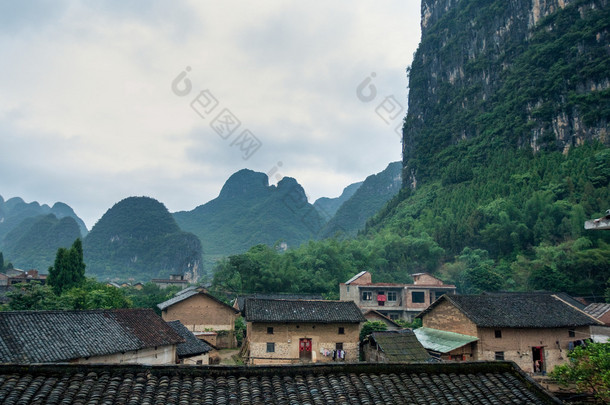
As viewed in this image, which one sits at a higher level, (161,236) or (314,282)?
(161,236)

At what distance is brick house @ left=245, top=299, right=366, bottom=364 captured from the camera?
896 inches

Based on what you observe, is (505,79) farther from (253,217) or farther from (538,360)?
(253,217)

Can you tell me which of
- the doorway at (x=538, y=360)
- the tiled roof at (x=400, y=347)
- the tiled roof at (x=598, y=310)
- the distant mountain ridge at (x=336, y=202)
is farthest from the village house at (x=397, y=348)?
the distant mountain ridge at (x=336, y=202)

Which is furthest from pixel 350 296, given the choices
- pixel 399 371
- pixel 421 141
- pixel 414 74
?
pixel 414 74

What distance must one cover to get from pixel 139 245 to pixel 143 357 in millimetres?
112804

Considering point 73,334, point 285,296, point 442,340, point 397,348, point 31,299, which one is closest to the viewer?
point 73,334

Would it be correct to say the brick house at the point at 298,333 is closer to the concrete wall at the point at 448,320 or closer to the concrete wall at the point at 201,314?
the concrete wall at the point at 448,320

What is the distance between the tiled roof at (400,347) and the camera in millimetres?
18703

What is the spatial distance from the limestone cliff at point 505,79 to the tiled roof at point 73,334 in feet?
190

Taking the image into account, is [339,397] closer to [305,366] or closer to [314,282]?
[305,366]

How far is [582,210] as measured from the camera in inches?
1581

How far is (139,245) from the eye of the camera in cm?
12069

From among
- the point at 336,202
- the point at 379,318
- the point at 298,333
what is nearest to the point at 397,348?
the point at 298,333

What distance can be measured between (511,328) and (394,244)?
3019 cm
